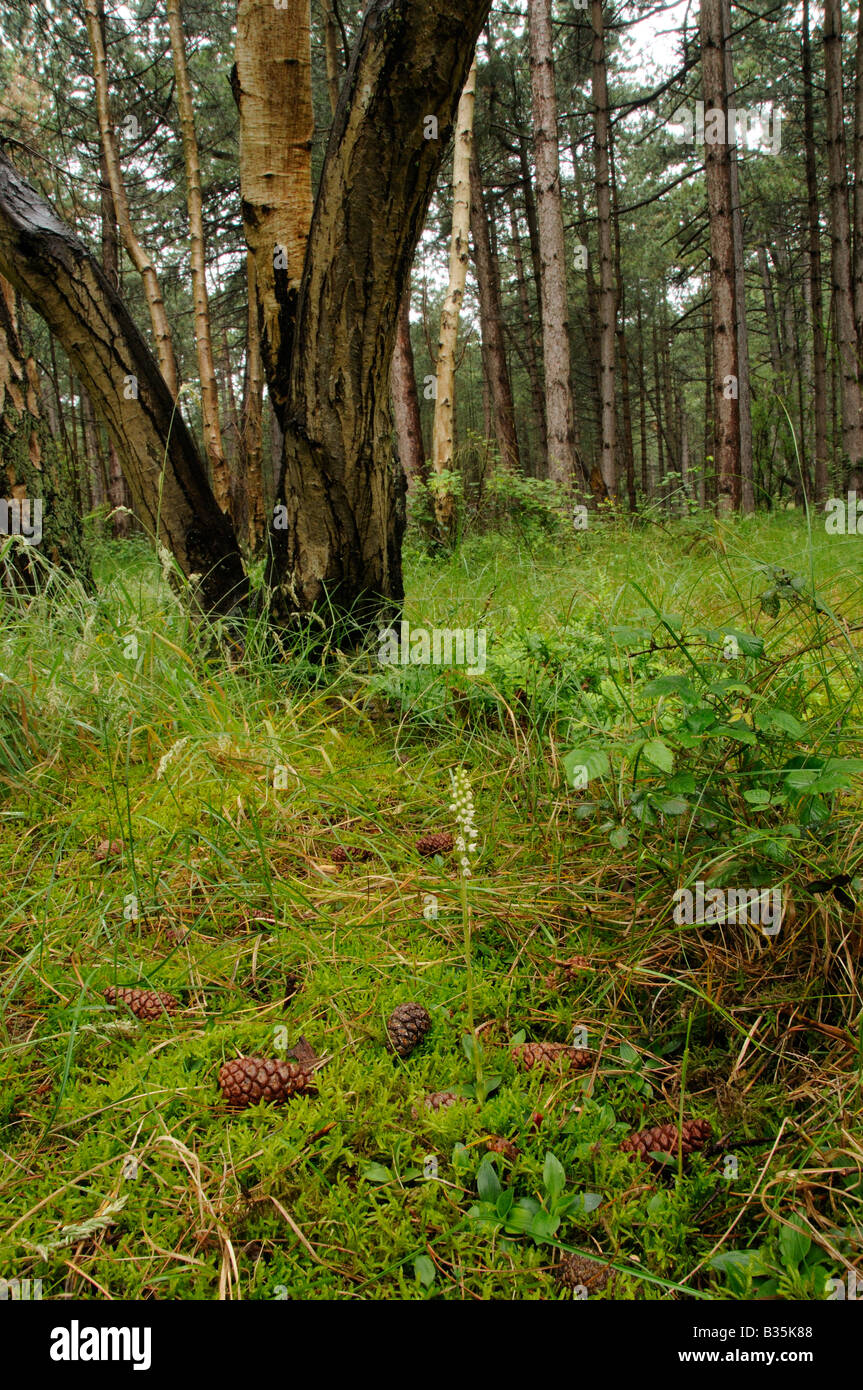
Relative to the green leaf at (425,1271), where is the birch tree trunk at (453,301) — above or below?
above

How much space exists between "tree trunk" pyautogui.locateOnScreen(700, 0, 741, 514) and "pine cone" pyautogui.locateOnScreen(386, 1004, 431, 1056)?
26.4ft

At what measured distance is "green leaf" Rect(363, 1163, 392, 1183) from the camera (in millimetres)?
1155

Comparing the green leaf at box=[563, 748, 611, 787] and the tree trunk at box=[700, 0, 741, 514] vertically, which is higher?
the tree trunk at box=[700, 0, 741, 514]

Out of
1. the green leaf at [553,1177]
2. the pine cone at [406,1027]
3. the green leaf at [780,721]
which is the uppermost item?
the green leaf at [780,721]

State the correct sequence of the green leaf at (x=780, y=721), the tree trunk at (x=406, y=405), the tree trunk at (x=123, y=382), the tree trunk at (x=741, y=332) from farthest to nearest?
the tree trunk at (x=741, y=332)
the tree trunk at (x=406, y=405)
the tree trunk at (x=123, y=382)
the green leaf at (x=780, y=721)

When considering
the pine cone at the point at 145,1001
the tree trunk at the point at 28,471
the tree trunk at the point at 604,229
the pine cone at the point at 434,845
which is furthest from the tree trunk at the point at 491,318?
the pine cone at the point at 145,1001

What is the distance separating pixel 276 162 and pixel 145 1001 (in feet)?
11.2

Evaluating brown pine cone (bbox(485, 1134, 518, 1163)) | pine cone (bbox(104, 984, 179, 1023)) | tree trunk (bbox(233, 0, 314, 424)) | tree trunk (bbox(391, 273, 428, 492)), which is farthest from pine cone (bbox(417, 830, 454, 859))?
tree trunk (bbox(391, 273, 428, 492))

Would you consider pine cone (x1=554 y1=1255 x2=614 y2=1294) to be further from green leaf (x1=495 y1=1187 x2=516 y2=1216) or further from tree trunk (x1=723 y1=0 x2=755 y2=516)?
tree trunk (x1=723 y1=0 x2=755 y2=516)

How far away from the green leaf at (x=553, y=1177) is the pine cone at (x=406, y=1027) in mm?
376

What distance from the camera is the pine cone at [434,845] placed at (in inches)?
81.4

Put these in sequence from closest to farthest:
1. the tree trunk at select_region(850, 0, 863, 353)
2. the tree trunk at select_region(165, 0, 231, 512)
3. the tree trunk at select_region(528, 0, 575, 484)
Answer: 1. the tree trunk at select_region(165, 0, 231, 512)
2. the tree trunk at select_region(528, 0, 575, 484)
3. the tree trunk at select_region(850, 0, 863, 353)

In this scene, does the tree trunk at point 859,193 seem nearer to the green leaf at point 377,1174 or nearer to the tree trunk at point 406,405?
the tree trunk at point 406,405
